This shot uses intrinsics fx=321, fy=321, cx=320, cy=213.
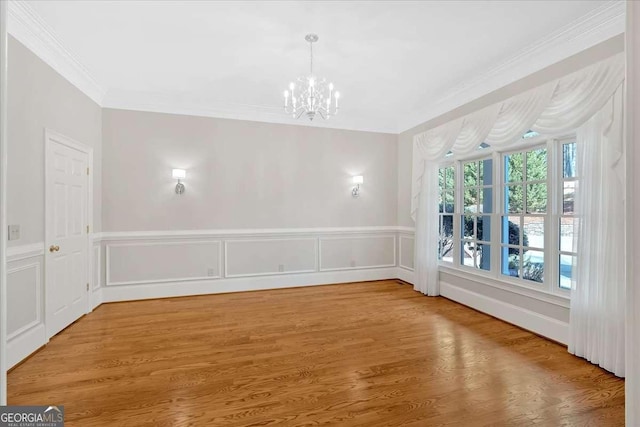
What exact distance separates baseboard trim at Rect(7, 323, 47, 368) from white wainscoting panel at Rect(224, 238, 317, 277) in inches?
92.5

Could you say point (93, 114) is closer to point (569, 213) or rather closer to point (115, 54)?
point (115, 54)

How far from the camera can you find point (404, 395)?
2.35 m

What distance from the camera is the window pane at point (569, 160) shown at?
323 centimetres

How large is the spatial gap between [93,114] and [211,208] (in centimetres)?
198

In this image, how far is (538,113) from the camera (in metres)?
3.24

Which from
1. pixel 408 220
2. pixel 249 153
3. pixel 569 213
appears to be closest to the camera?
pixel 569 213

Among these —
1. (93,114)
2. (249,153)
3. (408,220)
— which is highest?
(93,114)

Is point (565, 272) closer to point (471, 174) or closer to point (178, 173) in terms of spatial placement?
point (471, 174)

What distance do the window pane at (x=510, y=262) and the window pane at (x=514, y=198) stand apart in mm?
490

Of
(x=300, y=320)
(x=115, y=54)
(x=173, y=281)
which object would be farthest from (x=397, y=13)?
(x=173, y=281)

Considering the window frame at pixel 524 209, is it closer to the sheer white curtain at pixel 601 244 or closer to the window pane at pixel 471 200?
the window pane at pixel 471 200

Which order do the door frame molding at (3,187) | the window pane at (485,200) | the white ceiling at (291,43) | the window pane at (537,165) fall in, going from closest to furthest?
the door frame molding at (3,187)
the white ceiling at (291,43)
the window pane at (537,165)
the window pane at (485,200)

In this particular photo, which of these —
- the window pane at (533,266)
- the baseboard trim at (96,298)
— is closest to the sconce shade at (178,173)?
the baseboard trim at (96,298)

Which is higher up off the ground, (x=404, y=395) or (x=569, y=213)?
(x=569, y=213)
